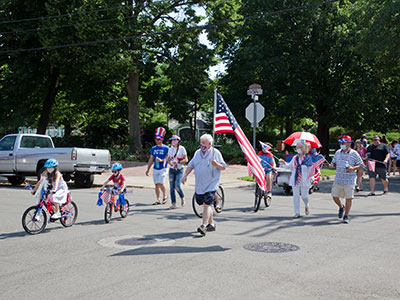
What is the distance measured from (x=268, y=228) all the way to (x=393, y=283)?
3863 mm

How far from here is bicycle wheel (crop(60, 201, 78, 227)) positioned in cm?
946

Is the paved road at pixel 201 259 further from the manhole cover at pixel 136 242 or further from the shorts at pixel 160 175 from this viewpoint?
the shorts at pixel 160 175

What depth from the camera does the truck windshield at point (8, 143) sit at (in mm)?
19000

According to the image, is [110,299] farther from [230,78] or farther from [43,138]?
[230,78]

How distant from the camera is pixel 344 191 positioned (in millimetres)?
10305

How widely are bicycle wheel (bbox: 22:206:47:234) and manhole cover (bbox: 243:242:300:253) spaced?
3933mm

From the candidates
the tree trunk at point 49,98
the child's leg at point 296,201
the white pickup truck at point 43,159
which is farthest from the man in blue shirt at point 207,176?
the tree trunk at point 49,98

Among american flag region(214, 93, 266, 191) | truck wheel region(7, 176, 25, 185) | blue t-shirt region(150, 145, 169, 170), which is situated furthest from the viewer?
truck wheel region(7, 176, 25, 185)

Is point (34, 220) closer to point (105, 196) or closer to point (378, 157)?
point (105, 196)

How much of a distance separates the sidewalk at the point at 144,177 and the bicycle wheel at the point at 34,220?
9.51m

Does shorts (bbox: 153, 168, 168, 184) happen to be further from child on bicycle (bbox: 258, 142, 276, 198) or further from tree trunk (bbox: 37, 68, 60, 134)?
tree trunk (bbox: 37, 68, 60, 134)

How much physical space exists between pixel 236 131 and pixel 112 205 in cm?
309

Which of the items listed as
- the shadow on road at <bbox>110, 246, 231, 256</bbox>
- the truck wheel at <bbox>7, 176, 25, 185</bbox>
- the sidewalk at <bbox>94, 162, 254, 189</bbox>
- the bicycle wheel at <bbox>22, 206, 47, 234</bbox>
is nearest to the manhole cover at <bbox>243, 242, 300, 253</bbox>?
the shadow on road at <bbox>110, 246, 231, 256</bbox>

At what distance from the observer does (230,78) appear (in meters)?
33.9
